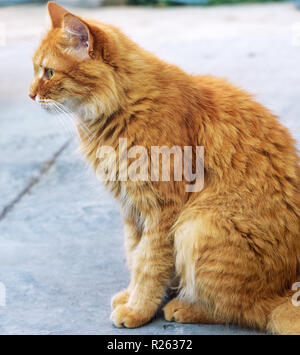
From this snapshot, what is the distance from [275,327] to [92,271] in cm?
103

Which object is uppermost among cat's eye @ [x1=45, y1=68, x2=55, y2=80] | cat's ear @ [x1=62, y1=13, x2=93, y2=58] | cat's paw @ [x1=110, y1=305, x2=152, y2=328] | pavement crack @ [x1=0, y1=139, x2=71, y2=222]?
cat's ear @ [x1=62, y1=13, x2=93, y2=58]

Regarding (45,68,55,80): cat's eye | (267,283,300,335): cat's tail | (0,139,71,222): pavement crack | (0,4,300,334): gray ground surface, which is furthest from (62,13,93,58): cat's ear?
(0,139,71,222): pavement crack

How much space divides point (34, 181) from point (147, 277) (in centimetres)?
176

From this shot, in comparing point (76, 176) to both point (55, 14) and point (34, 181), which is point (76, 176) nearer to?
point (34, 181)

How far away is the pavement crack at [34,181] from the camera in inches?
141

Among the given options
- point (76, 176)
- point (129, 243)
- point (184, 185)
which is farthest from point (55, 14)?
point (76, 176)

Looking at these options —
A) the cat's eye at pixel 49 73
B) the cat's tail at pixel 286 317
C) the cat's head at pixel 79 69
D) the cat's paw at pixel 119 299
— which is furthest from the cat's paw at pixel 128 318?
the cat's eye at pixel 49 73

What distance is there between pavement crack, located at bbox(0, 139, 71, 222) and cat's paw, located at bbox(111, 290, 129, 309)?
46.4 inches

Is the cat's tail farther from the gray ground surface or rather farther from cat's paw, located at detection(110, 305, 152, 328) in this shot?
cat's paw, located at detection(110, 305, 152, 328)

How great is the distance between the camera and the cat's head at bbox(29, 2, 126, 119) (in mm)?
2309

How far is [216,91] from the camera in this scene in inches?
99.2

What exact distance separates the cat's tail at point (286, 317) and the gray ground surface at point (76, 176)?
160 mm

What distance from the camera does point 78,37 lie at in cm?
230

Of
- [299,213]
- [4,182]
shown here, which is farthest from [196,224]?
[4,182]
